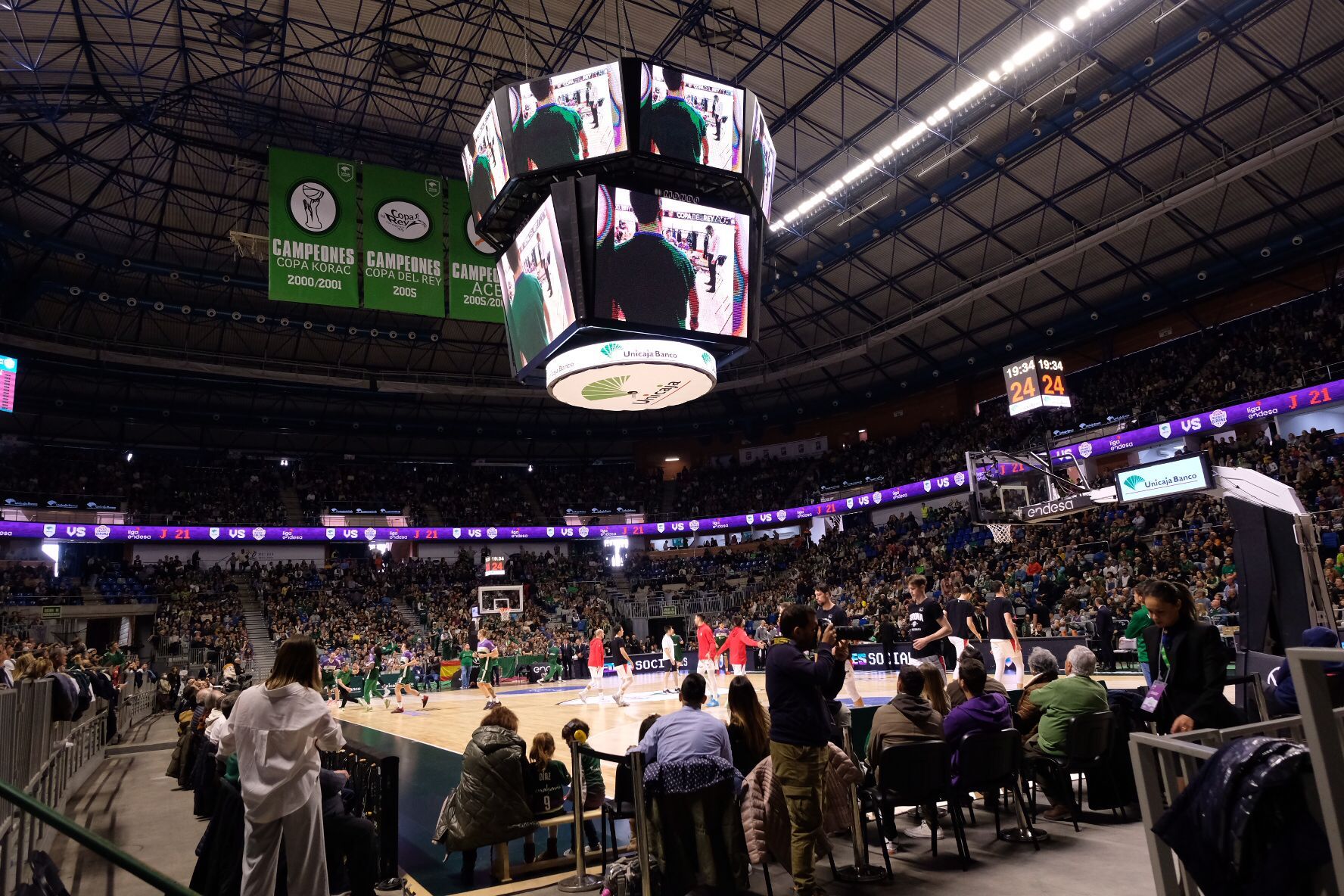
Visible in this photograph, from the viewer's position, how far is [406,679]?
24.0m

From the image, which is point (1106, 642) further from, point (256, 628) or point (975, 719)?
point (256, 628)

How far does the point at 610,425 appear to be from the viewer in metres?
46.8

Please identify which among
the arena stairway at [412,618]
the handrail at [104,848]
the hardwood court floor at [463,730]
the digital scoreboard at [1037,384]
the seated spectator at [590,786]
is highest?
the digital scoreboard at [1037,384]

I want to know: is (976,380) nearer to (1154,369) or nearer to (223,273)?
(1154,369)

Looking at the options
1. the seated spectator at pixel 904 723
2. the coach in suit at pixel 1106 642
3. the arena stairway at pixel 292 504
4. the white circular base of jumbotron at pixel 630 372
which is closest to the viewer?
the seated spectator at pixel 904 723

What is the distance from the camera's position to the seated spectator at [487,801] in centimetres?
597

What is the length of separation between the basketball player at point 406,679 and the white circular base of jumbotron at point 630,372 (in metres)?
9.67

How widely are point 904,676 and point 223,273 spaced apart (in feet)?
Answer: 85.2

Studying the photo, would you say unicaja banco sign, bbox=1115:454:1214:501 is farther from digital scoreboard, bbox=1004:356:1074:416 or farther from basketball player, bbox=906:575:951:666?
digital scoreboard, bbox=1004:356:1074:416

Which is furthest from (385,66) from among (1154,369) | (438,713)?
(1154,369)

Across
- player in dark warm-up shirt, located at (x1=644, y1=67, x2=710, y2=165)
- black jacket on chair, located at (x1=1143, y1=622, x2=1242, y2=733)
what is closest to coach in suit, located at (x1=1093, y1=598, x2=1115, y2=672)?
player in dark warm-up shirt, located at (x1=644, y1=67, x2=710, y2=165)

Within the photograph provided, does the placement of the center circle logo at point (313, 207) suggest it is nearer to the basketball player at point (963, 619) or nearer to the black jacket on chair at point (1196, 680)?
the basketball player at point (963, 619)

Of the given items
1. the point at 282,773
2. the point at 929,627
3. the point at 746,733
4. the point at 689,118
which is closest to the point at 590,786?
the point at 746,733

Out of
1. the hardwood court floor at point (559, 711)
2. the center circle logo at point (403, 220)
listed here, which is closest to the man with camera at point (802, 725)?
the hardwood court floor at point (559, 711)
